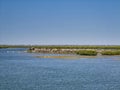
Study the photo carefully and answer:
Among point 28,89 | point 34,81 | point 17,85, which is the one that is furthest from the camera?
point 34,81

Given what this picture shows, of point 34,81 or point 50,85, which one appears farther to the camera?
point 34,81

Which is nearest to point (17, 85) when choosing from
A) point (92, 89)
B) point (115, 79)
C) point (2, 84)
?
point (2, 84)

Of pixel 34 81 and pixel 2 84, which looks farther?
pixel 34 81

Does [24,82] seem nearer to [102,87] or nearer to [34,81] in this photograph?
[34,81]

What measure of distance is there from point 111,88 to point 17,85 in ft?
23.4

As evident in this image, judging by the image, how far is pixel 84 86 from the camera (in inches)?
1041

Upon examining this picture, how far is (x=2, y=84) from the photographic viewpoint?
89.0 feet

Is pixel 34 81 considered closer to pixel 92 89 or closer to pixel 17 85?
pixel 17 85

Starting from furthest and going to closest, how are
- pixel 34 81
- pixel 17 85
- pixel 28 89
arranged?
1. pixel 34 81
2. pixel 17 85
3. pixel 28 89

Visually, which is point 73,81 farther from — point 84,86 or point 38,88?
point 38,88

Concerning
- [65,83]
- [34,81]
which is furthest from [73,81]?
[34,81]

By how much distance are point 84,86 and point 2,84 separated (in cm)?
635

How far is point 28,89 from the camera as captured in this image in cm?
2486

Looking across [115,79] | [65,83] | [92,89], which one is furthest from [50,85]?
[115,79]
